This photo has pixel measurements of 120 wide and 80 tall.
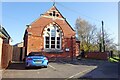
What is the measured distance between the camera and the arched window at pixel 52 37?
32.7 m

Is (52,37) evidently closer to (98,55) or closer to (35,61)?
(98,55)

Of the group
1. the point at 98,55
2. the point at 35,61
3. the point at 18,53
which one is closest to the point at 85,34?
the point at 98,55

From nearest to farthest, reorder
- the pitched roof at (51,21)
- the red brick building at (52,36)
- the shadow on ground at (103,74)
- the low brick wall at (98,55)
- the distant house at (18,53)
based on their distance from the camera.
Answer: the shadow on ground at (103,74), the distant house at (18,53), the red brick building at (52,36), the pitched roof at (51,21), the low brick wall at (98,55)

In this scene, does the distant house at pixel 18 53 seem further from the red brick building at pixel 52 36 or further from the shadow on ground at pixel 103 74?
the shadow on ground at pixel 103 74

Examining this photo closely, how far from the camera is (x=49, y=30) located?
108 feet

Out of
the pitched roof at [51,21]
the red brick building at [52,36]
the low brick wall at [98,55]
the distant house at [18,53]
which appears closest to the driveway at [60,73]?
the distant house at [18,53]

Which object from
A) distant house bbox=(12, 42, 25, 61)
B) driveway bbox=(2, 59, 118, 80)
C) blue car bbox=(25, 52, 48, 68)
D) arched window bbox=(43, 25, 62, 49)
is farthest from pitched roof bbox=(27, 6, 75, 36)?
driveway bbox=(2, 59, 118, 80)

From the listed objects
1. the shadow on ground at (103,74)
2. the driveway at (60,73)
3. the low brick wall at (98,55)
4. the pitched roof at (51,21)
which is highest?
the pitched roof at (51,21)

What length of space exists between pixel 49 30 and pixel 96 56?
11445 mm

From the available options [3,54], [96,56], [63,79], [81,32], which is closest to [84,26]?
[81,32]

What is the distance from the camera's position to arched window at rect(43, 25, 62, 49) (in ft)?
107

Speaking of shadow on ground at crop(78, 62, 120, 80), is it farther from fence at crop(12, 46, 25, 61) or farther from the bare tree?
the bare tree

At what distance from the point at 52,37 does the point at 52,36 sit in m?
0.16

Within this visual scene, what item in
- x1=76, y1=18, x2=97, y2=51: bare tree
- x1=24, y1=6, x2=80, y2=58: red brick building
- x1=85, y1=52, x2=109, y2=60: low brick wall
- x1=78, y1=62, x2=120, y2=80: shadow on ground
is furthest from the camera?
x1=76, y1=18, x2=97, y2=51: bare tree
